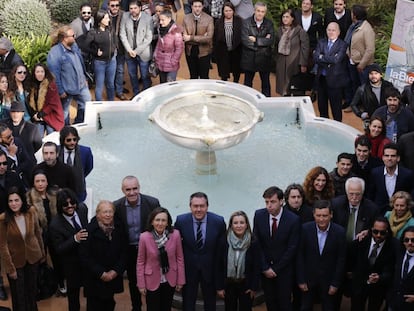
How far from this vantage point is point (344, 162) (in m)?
8.46

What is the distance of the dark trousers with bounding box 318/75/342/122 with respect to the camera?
12016 mm

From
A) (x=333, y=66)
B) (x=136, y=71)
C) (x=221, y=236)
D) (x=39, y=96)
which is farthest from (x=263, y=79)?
(x=221, y=236)

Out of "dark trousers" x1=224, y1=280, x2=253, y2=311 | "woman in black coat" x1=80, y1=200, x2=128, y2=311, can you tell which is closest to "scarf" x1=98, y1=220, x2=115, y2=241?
"woman in black coat" x1=80, y1=200, x2=128, y2=311

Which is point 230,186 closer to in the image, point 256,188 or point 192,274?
point 256,188

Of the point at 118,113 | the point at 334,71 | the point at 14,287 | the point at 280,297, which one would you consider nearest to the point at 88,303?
the point at 14,287

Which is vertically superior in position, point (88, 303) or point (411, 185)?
point (411, 185)

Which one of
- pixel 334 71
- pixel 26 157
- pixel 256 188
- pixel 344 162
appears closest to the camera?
pixel 344 162

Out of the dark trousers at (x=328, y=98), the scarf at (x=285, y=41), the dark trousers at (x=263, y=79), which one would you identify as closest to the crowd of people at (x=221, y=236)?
the dark trousers at (x=328, y=98)

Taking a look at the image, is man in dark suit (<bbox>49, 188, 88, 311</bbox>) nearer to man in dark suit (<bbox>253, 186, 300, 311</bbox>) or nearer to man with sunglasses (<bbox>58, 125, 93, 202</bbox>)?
man with sunglasses (<bbox>58, 125, 93, 202</bbox>)

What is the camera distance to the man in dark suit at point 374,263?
24.5 feet

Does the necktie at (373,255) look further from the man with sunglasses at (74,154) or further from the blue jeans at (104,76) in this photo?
the blue jeans at (104,76)

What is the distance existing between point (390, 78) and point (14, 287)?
6.97 m

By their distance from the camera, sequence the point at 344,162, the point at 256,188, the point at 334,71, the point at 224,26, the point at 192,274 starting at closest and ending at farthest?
the point at 192,274
the point at 344,162
the point at 256,188
the point at 334,71
the point at 224,26

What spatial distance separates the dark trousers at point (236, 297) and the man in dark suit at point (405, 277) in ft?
4.62
